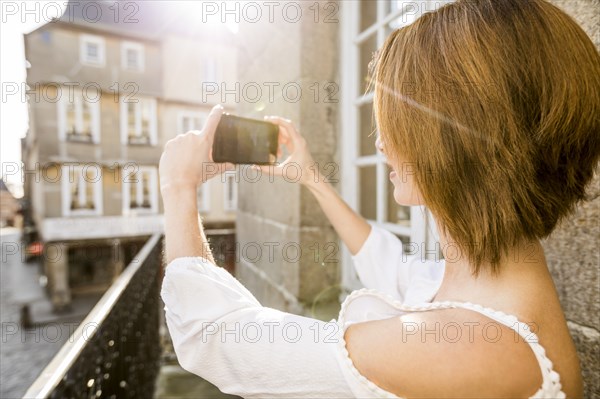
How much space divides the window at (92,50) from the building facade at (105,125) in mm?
35

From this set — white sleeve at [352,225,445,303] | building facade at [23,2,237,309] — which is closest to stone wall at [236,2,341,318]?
white sleeve at [352,225,445,303]

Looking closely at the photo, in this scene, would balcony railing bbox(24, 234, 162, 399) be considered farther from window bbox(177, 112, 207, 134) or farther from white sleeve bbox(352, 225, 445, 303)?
window bbox(177, 112, 207, 134)

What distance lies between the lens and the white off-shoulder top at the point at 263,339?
644mm

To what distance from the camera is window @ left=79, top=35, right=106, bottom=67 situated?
13.5m

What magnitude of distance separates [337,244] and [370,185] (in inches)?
18.3

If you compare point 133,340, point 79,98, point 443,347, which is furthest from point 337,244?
point 79,98

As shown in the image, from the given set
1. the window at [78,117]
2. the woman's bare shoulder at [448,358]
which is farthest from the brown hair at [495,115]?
the window at [78,117]

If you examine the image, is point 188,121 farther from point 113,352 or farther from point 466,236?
point 466,236

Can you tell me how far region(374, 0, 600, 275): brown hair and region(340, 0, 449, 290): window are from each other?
1.30 metres

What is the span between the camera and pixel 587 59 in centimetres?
71

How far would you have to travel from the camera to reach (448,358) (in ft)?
1.92

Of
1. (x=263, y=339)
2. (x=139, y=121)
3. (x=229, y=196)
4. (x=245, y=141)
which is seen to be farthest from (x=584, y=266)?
(x=139, y=121)

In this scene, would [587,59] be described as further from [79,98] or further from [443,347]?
[79,98]

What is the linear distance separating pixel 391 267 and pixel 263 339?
80 cm
